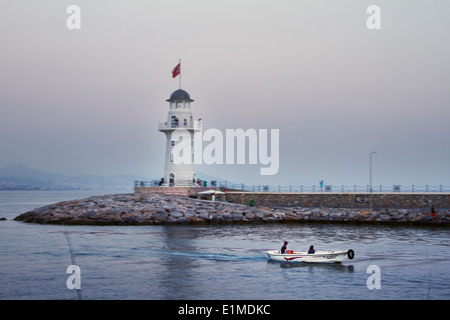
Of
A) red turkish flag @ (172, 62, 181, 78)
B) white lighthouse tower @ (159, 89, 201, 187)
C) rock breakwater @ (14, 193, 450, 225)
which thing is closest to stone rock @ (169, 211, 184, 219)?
rock breakwater @ (14, 193, 450, 225)

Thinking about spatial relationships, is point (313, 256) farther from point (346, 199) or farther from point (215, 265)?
point (346, 199)

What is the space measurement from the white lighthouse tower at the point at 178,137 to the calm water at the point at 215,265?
→ 51.5 ft

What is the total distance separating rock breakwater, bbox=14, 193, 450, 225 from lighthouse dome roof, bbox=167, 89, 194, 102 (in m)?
12.5

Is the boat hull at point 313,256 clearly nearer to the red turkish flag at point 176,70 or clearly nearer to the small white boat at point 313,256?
the small white boat at point 313,256

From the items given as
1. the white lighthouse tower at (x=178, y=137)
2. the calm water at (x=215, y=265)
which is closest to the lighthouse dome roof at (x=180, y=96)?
the white lighthouse tower at (x=178, y=137)

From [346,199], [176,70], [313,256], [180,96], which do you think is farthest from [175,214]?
[313,256]

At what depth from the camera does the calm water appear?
24688mm

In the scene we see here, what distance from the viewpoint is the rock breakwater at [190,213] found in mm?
53219

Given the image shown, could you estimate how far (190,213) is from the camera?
54.4 meters

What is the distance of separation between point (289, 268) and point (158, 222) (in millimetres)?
24143

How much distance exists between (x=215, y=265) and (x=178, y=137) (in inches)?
1367

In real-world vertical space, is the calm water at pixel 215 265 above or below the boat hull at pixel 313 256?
below

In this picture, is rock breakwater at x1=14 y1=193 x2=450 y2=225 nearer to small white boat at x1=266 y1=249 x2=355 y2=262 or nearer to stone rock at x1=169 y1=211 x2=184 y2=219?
stone rock at x1=169 y1=211 x2=184 y2=219
